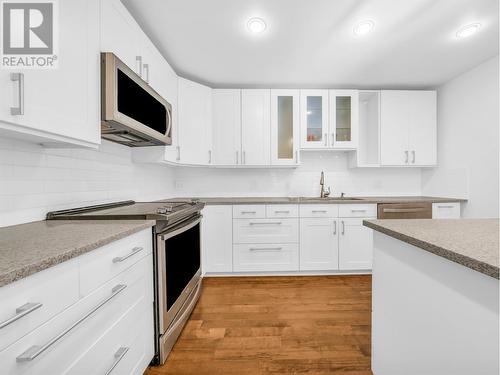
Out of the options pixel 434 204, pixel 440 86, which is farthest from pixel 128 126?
pixel 440 86

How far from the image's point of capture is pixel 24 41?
97 cm

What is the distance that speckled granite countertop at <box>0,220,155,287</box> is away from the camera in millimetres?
652

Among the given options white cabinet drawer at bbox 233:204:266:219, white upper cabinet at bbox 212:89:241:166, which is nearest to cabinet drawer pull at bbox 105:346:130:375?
white cabinet drawer at bbox 233:204:266:219

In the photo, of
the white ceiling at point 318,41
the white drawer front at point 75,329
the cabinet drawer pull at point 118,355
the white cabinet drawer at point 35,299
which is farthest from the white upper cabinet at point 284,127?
the white cabinet drawer at point 35,299

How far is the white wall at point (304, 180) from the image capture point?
10.8ft

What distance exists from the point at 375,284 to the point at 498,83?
2559mm

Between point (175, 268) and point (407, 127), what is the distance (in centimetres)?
316

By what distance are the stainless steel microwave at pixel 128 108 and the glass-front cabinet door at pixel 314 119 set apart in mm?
1677

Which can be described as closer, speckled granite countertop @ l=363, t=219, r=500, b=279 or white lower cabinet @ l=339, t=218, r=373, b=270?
speckled granite countertop @ l=363, t=219, r=500, b=279

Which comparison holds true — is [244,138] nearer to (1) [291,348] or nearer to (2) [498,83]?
(1) [291,348]

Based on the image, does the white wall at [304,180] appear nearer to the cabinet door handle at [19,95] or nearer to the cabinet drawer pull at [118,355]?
the cabinet drawer pull at [118,355]

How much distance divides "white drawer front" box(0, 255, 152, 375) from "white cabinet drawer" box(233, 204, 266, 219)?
61.7 inches

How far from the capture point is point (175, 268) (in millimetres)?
1679

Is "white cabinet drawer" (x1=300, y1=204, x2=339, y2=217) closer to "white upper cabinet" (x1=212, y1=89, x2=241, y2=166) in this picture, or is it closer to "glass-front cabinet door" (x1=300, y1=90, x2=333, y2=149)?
"glass-front cabinet door" (x1=300, y1=90, x2=333, y2=149)
